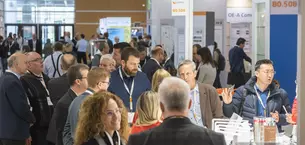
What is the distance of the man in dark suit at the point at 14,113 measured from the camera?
6.81 metres

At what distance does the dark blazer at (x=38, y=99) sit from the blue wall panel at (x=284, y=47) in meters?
4.49

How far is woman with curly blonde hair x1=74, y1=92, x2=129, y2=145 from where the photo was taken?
364 cm

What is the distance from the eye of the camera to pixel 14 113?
6867mm

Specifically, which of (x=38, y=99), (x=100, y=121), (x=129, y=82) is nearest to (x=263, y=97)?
(x=129, y=82)

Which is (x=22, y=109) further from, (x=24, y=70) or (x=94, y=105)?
(x=94, y=105)

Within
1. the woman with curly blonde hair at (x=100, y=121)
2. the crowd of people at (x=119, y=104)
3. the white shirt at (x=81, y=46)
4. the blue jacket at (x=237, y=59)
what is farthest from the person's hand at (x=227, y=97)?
the white shirt at (x=81, y=46)

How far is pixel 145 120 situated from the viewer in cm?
448

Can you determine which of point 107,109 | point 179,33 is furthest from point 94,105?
point 179,33

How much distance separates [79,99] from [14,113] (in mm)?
2231

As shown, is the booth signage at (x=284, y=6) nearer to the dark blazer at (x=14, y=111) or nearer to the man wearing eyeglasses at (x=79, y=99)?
the dark blazer at (x=14, y=111)

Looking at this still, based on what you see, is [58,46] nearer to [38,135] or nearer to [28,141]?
[38,135]

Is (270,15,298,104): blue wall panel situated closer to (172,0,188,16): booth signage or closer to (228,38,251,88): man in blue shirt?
(172,0,188,16): booth signage

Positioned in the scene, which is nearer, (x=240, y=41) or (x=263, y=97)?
(x=263, y=97)

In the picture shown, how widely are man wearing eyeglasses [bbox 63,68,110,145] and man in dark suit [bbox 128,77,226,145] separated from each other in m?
1.70
